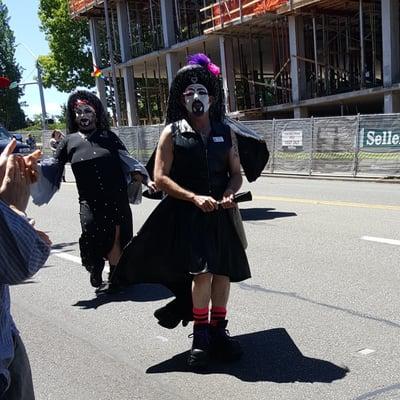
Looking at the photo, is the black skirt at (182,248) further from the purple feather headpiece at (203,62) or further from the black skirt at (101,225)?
the black skirt at (101,225)

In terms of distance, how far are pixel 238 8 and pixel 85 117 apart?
885 inches

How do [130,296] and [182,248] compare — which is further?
[130,296]

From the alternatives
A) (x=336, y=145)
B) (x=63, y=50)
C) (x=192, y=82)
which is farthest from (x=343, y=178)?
(x=63, y=50)

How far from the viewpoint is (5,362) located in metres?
2.00

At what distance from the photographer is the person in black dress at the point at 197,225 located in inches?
153

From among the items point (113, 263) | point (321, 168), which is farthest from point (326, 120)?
point (113, 263)

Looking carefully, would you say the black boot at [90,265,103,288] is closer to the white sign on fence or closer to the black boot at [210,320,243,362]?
the black boot at [210,320,243,362]

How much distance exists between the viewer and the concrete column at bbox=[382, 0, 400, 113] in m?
22.4

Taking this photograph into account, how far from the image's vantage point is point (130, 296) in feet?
19.1

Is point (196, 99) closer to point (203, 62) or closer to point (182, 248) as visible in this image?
point (203, 62)

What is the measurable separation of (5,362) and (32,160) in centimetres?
70

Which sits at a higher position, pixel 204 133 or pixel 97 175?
pixel 204 133

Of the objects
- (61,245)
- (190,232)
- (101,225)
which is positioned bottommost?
(61,245)

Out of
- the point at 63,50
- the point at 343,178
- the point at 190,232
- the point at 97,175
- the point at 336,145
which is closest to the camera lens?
the point at 190,232
